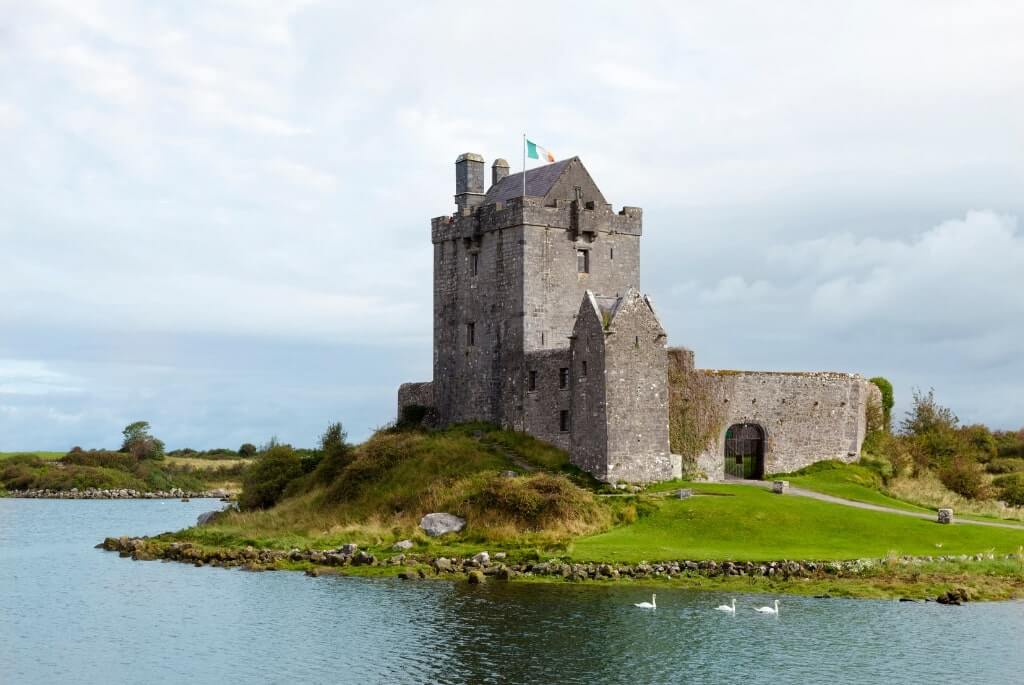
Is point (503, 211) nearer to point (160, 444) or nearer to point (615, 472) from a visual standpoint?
point (615, 472)

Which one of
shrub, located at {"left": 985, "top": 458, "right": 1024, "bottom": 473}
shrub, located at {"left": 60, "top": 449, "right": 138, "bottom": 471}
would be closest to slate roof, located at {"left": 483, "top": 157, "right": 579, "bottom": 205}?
shrub, located at {"left": 985, "top": 458, "right": 1024, "bottom": 473}

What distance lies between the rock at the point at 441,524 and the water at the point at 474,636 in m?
6.11

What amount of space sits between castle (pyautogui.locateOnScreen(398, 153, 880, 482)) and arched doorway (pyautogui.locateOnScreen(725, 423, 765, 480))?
0.20 ft

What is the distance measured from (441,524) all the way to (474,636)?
14826 millimetres

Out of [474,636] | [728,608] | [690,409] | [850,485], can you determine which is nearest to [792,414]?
[850,485]

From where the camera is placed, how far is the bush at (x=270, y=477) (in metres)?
58.6

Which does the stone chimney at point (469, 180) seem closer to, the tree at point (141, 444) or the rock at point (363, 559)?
the rock at point (363, 559)

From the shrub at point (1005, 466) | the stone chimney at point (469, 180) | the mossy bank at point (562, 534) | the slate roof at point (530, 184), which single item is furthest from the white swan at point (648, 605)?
the shrub at point (1005, 466)

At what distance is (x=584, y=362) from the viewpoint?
50062 mm

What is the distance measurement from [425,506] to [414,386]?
725 inches

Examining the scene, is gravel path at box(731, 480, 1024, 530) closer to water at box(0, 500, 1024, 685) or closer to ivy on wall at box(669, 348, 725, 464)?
ivy on wall at box(669, 348, 725, 464)

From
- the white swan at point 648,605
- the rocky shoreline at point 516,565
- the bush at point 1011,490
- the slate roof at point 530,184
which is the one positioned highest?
the slate roof at point 530,184

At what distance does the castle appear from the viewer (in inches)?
1941

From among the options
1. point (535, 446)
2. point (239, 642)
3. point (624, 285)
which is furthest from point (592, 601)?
point (624, 285)
